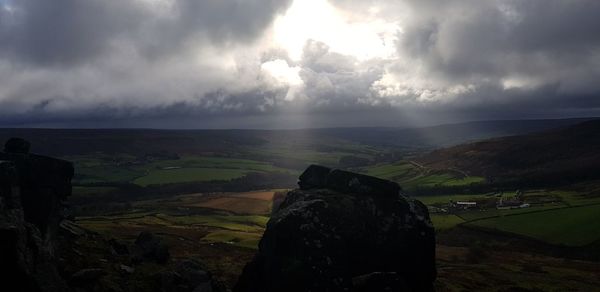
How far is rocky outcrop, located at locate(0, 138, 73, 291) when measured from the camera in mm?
22234

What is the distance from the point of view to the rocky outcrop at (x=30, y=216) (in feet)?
72.9

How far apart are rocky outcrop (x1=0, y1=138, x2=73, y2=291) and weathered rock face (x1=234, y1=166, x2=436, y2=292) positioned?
12.7 m

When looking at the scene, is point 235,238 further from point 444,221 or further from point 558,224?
point 558,224

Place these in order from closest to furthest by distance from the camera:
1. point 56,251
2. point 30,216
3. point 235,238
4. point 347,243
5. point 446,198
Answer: point 347,243, point 56,251, point 30,216, point 235,238, point 446,198

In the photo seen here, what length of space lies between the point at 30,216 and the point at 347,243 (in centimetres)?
2412

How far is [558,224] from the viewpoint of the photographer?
11325cm

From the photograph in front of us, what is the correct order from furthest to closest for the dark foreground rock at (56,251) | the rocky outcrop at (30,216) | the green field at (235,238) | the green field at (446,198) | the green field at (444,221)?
the green field at (446,198) < the green field at (444,221) < the green field at (235,238) < the dark foreground rock at (56,251) < the rocky outcrop at (30,216)

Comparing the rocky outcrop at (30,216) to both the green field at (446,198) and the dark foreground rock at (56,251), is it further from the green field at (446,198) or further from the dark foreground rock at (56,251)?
the green field at (446,198)

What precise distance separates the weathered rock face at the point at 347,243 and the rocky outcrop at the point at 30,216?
41.7 feet

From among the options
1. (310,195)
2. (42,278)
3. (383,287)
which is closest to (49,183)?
(42,278)

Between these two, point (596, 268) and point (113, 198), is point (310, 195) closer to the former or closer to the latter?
point (596, 268)

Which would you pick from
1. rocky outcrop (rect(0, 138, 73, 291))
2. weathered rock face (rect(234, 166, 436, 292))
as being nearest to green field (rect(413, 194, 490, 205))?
weathered rock face (rect(234, 166, 436, 292))

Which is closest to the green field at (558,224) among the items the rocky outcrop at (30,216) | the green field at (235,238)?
the green field at (235,238)

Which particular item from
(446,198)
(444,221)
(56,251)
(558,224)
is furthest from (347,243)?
(446,198)
